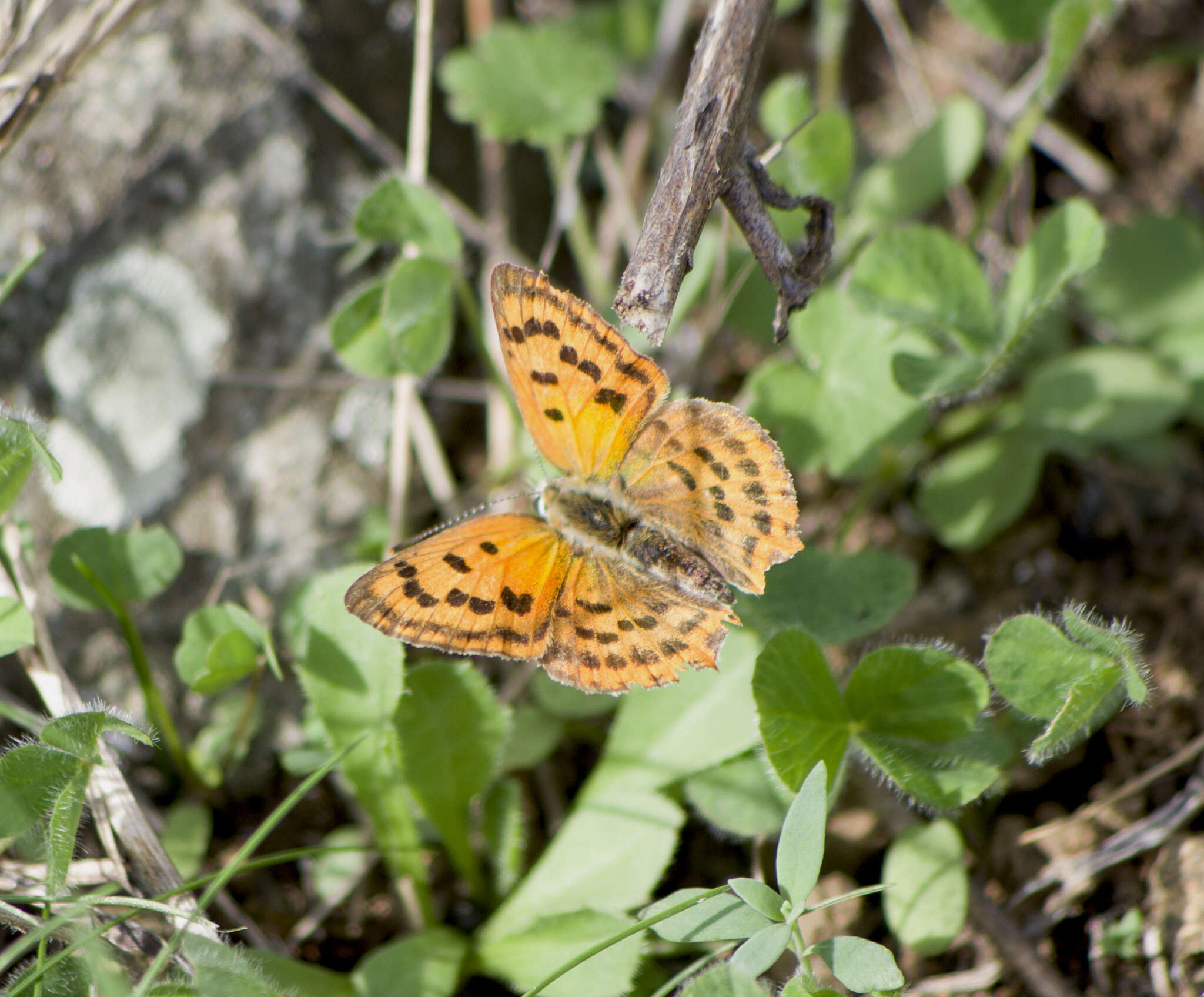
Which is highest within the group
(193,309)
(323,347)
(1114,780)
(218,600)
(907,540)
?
(193,309)

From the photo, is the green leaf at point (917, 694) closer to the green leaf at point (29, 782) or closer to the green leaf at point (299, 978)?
the green leaf at point (299, 978)

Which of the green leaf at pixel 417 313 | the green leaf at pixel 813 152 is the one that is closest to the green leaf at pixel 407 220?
the green leaf at pixel 417 313

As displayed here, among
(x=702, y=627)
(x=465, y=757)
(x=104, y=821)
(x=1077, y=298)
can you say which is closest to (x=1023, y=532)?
(x=1077, y=298)

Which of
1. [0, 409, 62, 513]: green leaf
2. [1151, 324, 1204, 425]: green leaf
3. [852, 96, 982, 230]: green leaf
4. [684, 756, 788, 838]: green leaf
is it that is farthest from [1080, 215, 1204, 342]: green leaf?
[0, 409, 62, 513]: green leaf

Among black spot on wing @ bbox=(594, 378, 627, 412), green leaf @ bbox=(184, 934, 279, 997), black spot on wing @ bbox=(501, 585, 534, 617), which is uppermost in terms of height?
black spot on wing @ bbox=(594, 378, 627, 412)

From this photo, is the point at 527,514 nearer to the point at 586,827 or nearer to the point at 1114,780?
the point at 586,827

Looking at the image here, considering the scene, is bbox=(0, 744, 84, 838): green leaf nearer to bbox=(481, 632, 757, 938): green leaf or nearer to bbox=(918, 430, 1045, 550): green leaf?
bbox=(481, 632, 757, 938): green leaf
